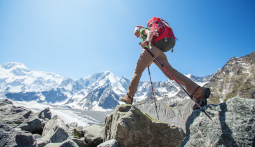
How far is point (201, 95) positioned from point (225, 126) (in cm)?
102

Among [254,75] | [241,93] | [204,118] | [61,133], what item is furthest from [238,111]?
[254,75]

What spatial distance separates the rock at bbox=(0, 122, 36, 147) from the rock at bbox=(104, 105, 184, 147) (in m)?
2.54

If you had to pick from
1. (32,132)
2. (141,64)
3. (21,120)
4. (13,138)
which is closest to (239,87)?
(141,64)

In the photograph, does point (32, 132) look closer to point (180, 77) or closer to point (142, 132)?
point (142, 132)

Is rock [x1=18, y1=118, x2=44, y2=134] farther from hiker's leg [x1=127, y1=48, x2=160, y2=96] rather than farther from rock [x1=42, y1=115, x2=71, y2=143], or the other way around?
hiker's leg [x1=127, y1=48, x2=160, y2=96]

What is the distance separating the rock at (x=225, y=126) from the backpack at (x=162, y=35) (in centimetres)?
232

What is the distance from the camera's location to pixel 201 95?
3527 millimetres

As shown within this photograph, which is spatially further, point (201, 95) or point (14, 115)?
point (14, 115)

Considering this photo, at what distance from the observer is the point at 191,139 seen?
9.88 feet

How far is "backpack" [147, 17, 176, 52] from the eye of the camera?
4.39 metres

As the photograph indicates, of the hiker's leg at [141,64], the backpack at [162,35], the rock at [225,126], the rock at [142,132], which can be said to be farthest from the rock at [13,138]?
the backpack at [162,35]

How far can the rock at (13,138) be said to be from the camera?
3.43 metres

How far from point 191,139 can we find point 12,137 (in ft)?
15.3

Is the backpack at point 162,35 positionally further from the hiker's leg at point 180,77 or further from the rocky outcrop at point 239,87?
the rocky outcrop at point 239,87
